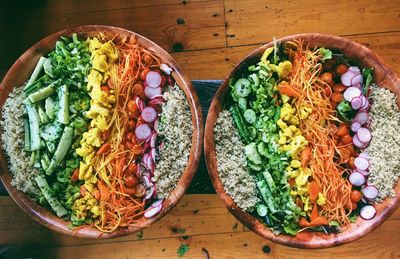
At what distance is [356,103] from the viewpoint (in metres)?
2.27

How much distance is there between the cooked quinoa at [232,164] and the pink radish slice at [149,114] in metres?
0.34

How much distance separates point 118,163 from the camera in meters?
2.30

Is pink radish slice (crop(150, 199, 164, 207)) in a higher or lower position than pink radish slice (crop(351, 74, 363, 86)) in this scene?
lower

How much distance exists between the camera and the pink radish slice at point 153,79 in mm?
2340

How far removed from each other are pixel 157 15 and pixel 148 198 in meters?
1.48

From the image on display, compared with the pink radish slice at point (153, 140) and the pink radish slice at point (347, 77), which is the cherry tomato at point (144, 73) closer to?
the pink radish slice at point (153, 140)

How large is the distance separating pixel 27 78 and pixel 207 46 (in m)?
1.29

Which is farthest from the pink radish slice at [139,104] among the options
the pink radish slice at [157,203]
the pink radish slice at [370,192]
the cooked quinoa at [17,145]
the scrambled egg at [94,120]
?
the pink radish slice at [370,192]

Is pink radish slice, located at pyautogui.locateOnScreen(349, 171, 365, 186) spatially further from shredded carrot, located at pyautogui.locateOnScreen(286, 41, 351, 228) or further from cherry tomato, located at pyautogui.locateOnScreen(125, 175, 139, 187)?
cherry tomato, located at pyautogui.locateOnScreen(125, 175, 139, 187)

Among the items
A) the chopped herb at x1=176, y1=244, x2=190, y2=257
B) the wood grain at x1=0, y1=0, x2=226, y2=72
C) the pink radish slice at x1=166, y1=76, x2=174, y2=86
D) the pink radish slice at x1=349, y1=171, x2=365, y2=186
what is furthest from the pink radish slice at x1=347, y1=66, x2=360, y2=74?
the chopped herb at x1=176, y1=244, x2=190, y2=257

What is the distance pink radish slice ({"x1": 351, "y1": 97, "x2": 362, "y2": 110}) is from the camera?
2.26 metres

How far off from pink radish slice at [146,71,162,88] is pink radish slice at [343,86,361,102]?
39.6 inches

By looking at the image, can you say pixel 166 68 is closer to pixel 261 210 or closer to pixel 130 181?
pixel 130 181

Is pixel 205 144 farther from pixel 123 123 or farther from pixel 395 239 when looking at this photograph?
pixel 395 239
